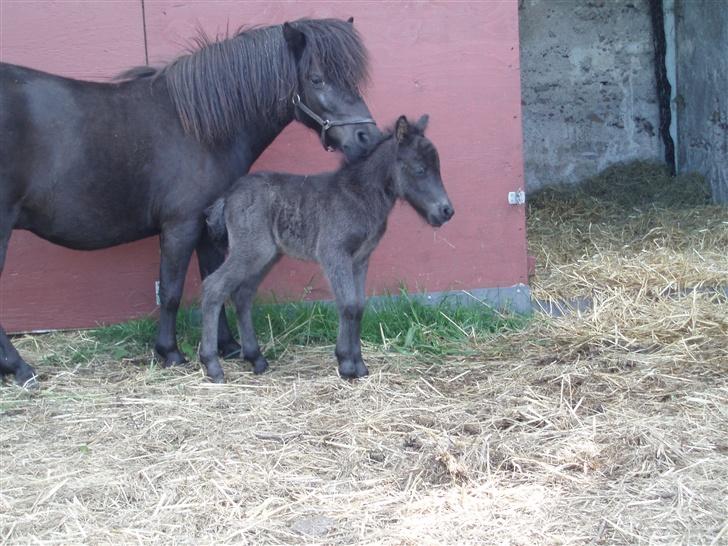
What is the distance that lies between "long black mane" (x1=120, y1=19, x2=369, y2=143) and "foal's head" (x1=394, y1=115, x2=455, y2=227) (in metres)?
0.53

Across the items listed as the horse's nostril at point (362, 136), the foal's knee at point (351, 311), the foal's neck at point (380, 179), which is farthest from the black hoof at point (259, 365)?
the horse's nostril at point (362, 136)

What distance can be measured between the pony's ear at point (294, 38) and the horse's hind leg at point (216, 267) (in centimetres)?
116

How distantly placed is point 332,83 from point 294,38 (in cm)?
33

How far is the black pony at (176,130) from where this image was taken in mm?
5004

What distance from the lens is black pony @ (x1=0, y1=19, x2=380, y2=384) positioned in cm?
500

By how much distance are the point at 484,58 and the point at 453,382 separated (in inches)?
93.2

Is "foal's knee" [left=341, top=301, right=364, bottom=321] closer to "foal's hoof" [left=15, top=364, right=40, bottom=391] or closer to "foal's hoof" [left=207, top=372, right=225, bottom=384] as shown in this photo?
"foal's hoof" [left=207, top=372, right=225, bottom=384]

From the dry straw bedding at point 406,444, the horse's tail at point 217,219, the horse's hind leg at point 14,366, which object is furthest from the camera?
the horse's tail at point 217,219

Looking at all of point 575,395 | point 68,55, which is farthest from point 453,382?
point 68,55

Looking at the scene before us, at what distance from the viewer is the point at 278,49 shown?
523 centimetres

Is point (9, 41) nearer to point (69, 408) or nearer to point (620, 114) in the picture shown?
point (69, 408)

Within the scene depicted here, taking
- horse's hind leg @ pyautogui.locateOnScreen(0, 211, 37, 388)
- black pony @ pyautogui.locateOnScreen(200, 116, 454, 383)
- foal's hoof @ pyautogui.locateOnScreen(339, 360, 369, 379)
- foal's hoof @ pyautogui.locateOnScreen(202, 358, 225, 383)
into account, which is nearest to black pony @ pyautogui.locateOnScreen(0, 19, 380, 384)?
horse's hind leg @ pyautogui.locateOnScreen(0, 211, 37, 388)

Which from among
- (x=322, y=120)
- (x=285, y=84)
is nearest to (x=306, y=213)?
(x=322, y=120)

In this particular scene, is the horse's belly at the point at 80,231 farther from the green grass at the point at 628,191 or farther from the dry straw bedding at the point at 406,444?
the green grass at the point at 628,191
